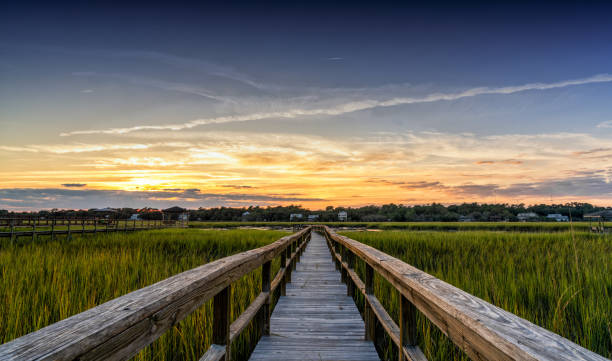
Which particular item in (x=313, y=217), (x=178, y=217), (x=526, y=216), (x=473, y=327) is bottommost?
(x=313, y=217)

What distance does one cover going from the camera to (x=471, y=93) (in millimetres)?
17500

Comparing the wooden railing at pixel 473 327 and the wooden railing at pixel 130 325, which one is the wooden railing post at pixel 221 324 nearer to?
the wooden railing at pixel 130 325

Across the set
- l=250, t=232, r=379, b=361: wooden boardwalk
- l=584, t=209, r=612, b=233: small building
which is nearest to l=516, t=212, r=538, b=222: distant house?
l=584, t=209, r=612, b=233: small building

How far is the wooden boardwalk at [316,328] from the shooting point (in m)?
3.18

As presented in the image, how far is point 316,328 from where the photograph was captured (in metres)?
3.96

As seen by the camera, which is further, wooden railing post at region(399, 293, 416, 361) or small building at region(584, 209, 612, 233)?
small building at region(584, 209, 612, 233)

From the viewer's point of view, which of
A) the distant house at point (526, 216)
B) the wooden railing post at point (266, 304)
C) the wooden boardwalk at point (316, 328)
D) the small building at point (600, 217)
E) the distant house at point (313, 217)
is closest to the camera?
the wooden boardwalk at point (316, 328)

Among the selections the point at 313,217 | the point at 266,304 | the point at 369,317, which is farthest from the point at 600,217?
the point at 313,217

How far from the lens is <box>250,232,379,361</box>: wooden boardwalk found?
3.18m

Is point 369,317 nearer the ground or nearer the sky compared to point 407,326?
nearer the ground

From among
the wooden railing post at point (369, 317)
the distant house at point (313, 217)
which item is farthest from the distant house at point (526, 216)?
the wooden railing post at point (369, 317)

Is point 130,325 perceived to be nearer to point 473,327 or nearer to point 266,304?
point 473,327

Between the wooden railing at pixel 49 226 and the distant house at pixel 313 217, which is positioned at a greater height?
the wooden railing at pixel 49 226

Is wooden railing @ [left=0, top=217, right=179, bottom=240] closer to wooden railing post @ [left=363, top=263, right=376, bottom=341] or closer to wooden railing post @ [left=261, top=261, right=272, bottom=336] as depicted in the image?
wooden railing post @ [left=261, top=261, right=272, bottom=336]
